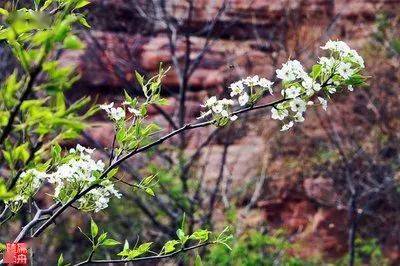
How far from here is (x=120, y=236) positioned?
7918 millimetres

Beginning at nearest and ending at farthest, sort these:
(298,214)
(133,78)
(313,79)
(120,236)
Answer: (313,79)
(120,236)
(133,78)
(298,214)

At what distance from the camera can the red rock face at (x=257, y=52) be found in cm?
839

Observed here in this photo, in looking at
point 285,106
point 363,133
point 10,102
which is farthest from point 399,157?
point 10,102

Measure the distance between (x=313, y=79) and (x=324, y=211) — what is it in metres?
7.13

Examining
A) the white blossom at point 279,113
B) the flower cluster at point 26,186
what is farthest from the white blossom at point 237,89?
the flower cluster at point 26,186

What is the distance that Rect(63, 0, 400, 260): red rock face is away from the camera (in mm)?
8391

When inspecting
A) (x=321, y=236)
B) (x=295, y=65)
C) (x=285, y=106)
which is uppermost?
(x=295, y=65)

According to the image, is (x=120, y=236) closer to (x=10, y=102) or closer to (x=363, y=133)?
(x=363, y=133)

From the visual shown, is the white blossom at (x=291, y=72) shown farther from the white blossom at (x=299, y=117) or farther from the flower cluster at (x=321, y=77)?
the white blossom at (x=299, y=117)

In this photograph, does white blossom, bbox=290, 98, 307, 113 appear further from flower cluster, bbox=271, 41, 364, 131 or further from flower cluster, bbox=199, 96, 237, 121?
flower cluster, bbox=199, 96, 237, 121

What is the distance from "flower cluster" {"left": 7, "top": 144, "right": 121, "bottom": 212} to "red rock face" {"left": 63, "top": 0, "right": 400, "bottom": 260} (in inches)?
222

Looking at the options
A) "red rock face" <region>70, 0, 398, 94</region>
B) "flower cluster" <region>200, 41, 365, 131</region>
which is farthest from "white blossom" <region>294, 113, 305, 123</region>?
"red rock face" <region>70, 0, 398, 94</region>

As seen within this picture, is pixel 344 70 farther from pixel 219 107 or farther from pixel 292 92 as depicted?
pixel 219 107

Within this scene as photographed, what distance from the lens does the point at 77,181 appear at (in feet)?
7.04
